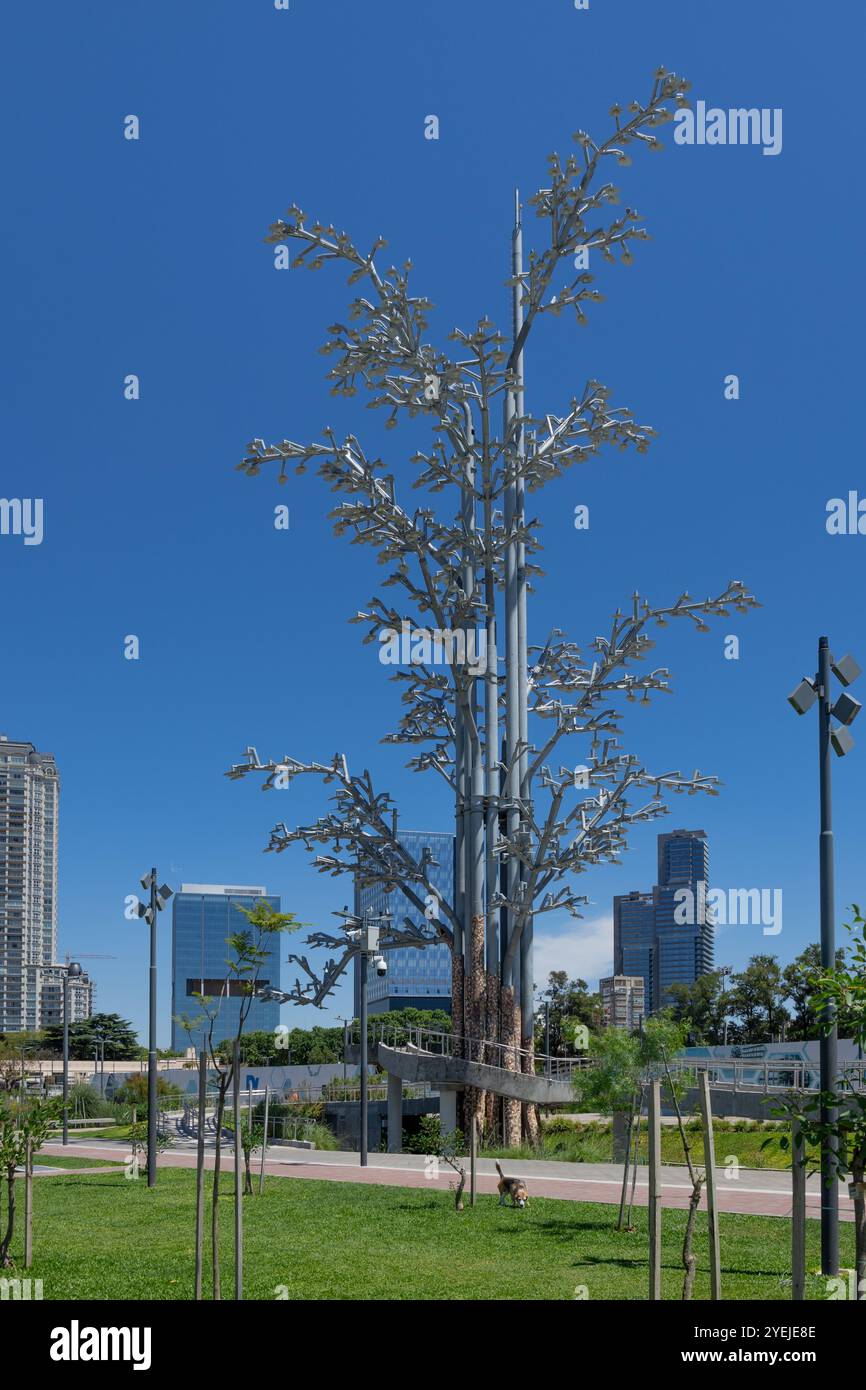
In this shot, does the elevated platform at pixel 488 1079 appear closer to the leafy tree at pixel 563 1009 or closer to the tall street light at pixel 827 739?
the tall street light at pixel 827 739

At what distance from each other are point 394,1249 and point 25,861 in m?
92.4

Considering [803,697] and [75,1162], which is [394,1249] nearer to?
[803,697]

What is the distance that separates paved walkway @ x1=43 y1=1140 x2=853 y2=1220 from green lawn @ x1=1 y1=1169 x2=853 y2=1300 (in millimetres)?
1681

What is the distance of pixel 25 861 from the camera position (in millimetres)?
102688

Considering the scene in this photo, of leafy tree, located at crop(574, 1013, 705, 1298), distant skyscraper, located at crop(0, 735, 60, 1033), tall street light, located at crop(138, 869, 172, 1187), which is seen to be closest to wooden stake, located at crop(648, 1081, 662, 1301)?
leafy tree, located at crop(574, 1013, 705, 1298)

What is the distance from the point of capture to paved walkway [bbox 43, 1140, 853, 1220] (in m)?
20.8

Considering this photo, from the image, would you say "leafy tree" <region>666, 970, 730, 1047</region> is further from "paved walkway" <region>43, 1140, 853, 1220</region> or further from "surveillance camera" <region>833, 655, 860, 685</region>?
"surveillance camera" <region>833, 655, 860, 685</region>

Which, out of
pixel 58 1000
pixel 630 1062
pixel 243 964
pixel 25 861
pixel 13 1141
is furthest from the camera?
pixel 58 1000

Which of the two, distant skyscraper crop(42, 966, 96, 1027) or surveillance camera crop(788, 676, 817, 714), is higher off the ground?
surveillance camera crop(788, 676, 817, 714)

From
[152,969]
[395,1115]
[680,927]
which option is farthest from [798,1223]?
[680,927]

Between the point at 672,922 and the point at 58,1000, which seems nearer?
the point at 58,1000

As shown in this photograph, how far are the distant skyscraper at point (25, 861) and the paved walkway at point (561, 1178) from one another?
70411mm
